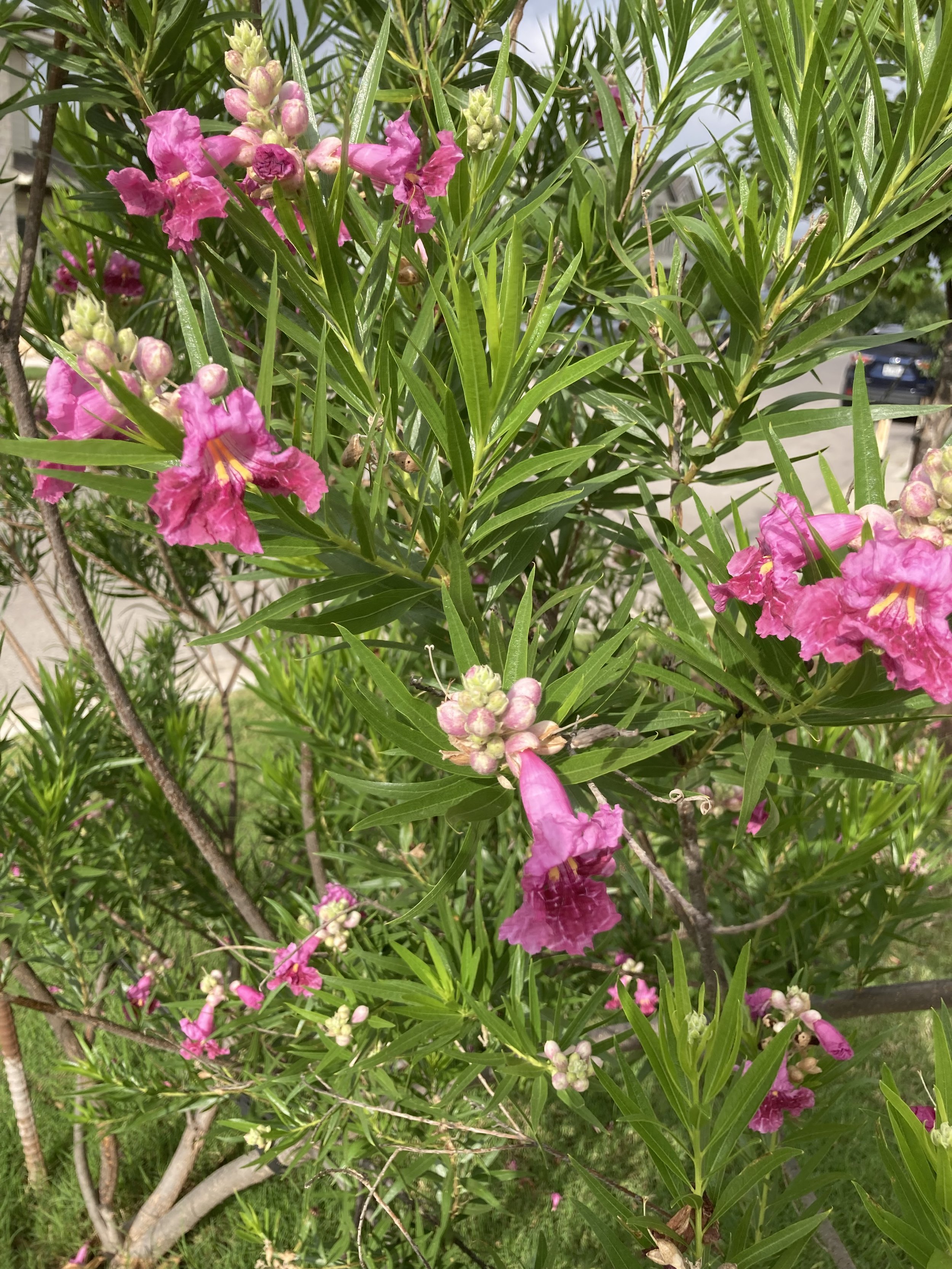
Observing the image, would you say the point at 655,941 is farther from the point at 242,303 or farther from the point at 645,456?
the point at 242,303

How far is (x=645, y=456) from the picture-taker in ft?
2.16

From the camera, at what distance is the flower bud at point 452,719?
0.44 meters

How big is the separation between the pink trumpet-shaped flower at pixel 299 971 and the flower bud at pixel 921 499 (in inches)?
27.4

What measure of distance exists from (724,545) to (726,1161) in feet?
1.10

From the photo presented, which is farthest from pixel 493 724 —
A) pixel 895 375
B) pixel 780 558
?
pixel 895 375

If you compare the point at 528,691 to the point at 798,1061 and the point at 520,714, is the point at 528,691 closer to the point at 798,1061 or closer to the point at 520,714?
the point at 520,714

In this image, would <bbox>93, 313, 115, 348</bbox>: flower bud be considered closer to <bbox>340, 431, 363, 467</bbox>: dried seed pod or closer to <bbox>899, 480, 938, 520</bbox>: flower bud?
<bbox>340, 431, 363, 467</bbox>: dried seed pod

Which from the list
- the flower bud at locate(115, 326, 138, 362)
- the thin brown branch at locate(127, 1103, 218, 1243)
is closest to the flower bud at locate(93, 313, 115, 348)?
the flower bud at locate(115, 326, 138, 362)

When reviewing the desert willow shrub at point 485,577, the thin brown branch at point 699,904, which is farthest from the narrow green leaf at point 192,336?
the thin brown branch at point 699,904

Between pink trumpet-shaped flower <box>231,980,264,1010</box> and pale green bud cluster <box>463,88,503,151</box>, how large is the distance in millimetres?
847

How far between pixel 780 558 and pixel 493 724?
0.55 ft

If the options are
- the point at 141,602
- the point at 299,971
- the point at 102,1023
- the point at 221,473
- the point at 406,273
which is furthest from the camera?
the point at 141,602

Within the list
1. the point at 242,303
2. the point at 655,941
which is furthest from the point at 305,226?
the point at 655,941

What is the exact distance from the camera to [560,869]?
469 millimetres
